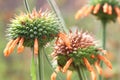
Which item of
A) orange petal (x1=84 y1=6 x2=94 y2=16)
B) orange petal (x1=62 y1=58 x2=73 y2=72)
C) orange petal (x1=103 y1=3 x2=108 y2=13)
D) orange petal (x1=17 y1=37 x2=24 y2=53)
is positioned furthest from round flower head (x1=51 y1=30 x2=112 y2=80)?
orange petal (x1=84 y1=6 x2=94 y2=16)

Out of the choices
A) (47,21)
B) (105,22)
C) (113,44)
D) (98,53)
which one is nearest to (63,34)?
(47,21)

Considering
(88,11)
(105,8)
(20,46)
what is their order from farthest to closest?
Answer: (88,11) < (105,8) < (20,46)

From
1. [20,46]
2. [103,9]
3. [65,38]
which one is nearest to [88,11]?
[103,9]

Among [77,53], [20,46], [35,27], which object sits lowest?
[77,53]

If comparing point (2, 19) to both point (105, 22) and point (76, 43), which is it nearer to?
point (105, 22)

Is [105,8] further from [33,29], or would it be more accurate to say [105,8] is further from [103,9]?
[33,29]

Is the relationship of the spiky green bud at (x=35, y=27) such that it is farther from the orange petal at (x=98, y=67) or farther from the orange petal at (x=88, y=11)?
the orange petal at (x=88, y=11)

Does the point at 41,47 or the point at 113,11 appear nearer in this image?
the point at 41,47
